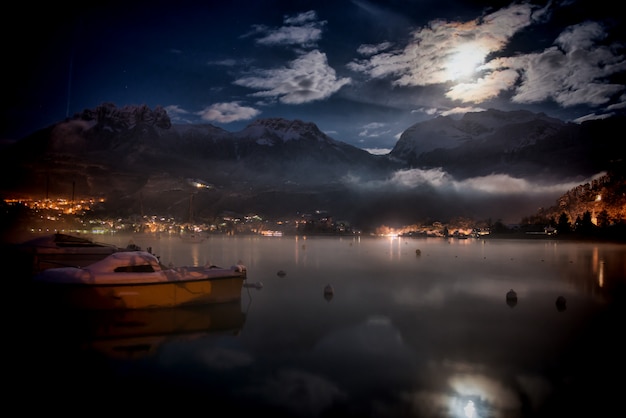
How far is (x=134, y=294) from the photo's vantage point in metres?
16.5

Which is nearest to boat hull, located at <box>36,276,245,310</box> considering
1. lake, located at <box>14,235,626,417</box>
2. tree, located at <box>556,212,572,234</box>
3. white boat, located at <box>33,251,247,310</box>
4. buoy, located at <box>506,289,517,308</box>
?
white boat, located at <box>33,251,247,310</box>

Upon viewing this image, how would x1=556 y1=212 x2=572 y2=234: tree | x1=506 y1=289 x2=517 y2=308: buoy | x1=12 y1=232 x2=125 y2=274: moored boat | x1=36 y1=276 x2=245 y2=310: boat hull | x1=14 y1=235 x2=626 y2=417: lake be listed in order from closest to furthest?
x1=14 y1=235 x2=626 y2=417: lake
x1=36 y1=276 x2=245 y2=310: boat hull
x1=12 y1=232 x2=125 y2=274: moored boat
x1=506 y1=289 x2=517 y2=308: buoy
x1=556 y1=212 x2=572 y2=234: tree

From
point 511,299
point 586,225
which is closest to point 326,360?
point 511,299

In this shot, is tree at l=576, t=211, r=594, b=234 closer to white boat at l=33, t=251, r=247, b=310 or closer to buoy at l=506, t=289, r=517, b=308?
buoy at l=506, t=289, r=517, b=308

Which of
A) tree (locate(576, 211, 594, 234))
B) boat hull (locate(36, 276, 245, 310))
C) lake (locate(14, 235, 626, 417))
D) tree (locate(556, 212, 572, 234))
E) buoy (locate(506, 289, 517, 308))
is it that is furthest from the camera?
tree (locate(556, 212, 572, 234))

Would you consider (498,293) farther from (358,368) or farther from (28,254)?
(28,254)

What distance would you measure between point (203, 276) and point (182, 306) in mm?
1517

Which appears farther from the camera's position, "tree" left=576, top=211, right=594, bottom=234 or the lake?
"tree" left=576, top=211, right=594, bottom=234

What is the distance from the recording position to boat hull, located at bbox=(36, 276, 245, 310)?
15.7 meters

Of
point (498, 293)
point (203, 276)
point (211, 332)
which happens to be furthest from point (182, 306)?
point (498, 293)

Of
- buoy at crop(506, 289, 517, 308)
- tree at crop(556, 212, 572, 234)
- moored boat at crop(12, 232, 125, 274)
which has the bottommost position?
buoy at crop(506, 289, 517, 308)

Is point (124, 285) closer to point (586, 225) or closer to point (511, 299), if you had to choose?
point (511, 299)

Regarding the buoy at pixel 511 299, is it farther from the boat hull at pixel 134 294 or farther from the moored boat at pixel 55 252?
the moored boat at pixel 55 252

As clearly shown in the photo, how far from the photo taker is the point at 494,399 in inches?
383
